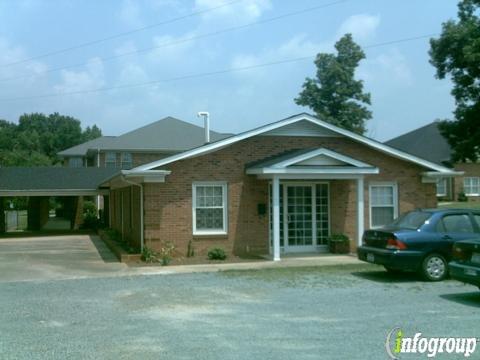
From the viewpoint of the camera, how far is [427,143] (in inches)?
2105

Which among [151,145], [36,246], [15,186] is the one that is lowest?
[36,246]

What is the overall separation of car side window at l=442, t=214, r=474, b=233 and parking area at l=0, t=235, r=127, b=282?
7765mm

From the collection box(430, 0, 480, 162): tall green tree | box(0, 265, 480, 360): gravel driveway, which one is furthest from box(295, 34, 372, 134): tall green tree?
box(0, 265, 480, 360): gravel driveway

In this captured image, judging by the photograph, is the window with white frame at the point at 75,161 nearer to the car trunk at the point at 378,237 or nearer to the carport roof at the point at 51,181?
the carport roof at the point at 51,181

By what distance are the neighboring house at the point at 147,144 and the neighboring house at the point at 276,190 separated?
2384cm

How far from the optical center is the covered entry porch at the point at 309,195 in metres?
16.8

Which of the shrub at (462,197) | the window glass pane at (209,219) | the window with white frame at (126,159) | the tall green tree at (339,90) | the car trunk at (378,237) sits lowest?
the car trunk at (378,237)

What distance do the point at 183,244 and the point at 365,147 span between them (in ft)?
21.6

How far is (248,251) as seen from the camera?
17.7 meters

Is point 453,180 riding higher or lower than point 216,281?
higher

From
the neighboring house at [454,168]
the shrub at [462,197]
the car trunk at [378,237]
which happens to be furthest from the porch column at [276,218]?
the shrub at [462,197]

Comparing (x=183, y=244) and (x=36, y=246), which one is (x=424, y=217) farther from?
(x=36, y=246)

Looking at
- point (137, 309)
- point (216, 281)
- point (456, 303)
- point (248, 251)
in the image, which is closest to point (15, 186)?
point (248, 251)

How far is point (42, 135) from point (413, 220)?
301 ft
